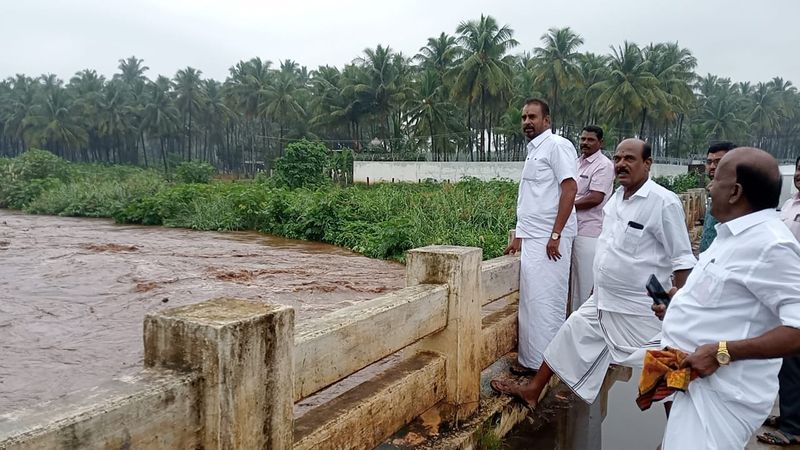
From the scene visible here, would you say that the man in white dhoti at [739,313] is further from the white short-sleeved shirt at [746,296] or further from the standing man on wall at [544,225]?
the standing man on wall at [544,225]

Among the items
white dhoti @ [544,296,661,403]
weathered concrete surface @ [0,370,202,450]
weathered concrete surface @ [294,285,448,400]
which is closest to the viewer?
weathered concrete surface @ [0,370,202,450]

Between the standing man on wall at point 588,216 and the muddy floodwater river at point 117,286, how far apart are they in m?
3.13

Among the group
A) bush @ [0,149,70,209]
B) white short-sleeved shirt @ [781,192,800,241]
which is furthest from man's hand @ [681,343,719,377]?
bush @ [0,149,70,209]

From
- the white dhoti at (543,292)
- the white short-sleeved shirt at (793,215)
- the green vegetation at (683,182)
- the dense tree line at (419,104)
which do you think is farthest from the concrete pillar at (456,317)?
the dense tree line at (419,104)

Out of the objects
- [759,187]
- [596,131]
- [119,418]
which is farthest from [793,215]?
[119,418]

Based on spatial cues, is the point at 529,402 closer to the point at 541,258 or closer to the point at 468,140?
the point at 541,258

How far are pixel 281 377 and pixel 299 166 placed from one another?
21314 millimetres

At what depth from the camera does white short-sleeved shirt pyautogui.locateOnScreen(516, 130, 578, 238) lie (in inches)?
150

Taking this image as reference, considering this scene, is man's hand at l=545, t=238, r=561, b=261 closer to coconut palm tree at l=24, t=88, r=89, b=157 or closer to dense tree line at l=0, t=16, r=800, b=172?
dense tree line at l=0, t=16, r=800, b=172

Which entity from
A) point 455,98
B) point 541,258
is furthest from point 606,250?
point 455,98

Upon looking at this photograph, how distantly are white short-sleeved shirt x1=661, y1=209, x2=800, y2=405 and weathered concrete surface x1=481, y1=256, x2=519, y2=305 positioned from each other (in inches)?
70.2

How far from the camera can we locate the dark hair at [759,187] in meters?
1.90

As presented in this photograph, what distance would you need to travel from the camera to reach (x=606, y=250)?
319 cm

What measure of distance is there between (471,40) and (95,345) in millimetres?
35483
